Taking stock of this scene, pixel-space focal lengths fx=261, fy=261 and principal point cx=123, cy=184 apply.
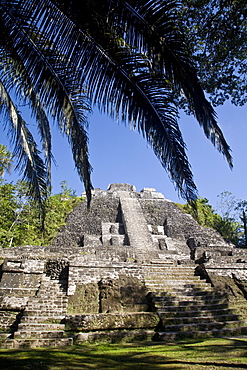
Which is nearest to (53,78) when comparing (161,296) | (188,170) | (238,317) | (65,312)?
(188,170)

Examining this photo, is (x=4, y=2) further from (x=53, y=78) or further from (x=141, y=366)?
(x=141, y=366)

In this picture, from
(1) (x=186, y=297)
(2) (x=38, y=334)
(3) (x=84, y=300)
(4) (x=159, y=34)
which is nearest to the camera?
(4) (x=159, y=34)

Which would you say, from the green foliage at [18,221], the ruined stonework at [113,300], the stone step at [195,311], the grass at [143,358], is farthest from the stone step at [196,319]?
the green foliage at [18,221]

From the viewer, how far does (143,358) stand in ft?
10.9

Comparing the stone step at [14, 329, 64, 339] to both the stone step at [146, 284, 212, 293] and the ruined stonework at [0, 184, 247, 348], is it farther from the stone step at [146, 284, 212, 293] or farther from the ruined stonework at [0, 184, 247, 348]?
the stone step at [146, 284, 212, 293]

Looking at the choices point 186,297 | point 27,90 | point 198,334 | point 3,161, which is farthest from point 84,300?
point 3,161

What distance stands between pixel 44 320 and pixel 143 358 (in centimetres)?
252

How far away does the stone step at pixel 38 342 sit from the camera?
4.21 metres

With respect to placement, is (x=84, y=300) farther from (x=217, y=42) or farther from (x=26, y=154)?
(x=217, y=42)

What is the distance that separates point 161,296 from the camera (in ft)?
19.9

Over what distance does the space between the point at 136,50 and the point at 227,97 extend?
3.31 meters

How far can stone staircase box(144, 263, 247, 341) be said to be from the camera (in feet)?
16.5

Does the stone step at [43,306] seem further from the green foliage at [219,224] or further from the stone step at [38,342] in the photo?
the green foliage at [219,224]

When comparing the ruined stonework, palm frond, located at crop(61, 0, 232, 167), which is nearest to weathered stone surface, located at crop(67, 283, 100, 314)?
the ruined stonework
